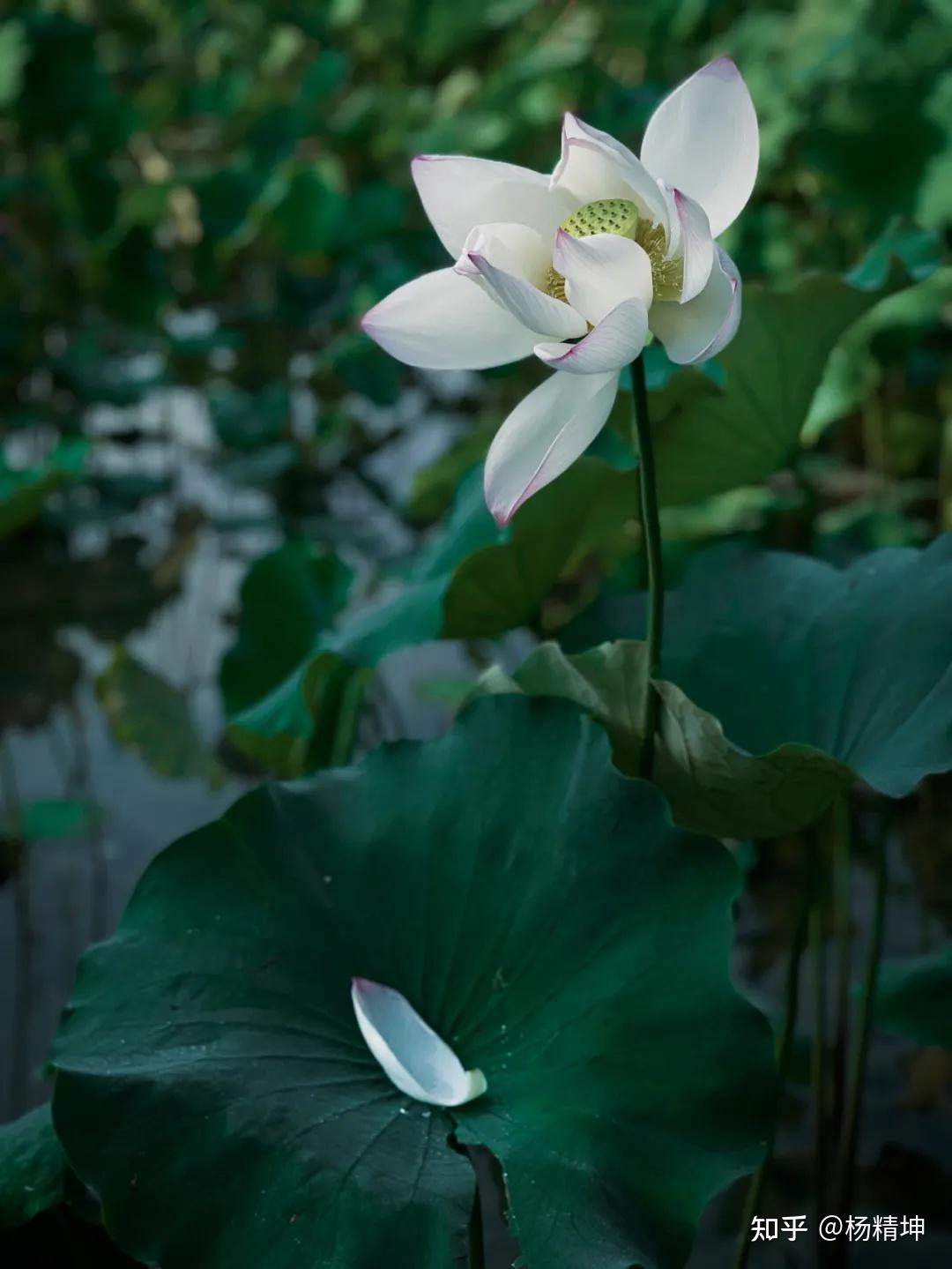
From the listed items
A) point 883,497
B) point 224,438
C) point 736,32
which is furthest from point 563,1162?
point 736,32

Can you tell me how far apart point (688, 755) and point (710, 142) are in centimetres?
29

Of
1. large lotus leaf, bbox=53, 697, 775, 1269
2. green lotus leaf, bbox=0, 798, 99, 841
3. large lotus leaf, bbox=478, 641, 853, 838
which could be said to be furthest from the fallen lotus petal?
green lotus leaf, bbox=0, 798, 99, 841

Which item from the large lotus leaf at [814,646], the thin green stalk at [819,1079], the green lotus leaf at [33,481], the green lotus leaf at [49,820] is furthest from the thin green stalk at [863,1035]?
the green lotus leaf at [33,481]

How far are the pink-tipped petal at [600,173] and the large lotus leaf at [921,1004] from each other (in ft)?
1.87

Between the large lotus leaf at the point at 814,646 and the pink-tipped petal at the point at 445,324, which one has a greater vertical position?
the pink-tipped petal at the point at 445,324

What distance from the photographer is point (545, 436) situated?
1.75 ft

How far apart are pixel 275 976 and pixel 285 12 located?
348cm

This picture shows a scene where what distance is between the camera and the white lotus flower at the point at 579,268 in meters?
0.49

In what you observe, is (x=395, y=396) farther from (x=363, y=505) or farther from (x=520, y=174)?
(x=520, y=174)

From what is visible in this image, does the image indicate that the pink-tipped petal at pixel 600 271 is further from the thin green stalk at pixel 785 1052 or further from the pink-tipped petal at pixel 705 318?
the thin green stalk at pixel 785 1052

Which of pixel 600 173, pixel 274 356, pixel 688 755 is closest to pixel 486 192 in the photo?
pixel 600 173

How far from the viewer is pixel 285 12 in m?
3.54

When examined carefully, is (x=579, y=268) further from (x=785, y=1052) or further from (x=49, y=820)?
(x=49, y=820)

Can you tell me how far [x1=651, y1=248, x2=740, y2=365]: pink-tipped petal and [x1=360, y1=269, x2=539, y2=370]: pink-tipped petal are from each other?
57 millimetres
